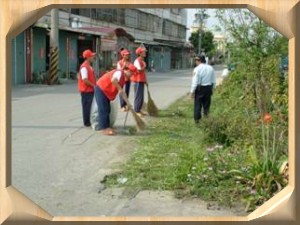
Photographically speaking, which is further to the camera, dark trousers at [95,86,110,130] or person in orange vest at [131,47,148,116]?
person in orange vest at [131,47,148,116]

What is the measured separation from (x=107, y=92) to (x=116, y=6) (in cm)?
569

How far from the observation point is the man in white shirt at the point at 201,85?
9219mm

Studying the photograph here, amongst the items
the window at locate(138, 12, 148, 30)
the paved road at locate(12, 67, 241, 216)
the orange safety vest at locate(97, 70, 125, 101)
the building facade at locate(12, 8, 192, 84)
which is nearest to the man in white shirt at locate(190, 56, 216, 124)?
the window at locate(138, 12, 148, 30)

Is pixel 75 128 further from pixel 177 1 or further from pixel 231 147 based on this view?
pixel 177 1

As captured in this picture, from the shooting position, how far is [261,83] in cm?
795

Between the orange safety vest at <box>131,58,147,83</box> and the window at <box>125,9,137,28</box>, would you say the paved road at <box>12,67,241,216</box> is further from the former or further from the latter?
the window at <box>125,9,137,28</box>

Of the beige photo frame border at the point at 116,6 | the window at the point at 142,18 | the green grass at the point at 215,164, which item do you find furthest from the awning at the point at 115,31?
the beige photo frame border at the point at 116,6

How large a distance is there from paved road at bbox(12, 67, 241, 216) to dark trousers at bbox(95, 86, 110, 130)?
214mm

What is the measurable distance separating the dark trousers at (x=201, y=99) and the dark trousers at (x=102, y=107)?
1.71 metres

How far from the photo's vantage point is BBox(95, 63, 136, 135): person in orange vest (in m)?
8.08

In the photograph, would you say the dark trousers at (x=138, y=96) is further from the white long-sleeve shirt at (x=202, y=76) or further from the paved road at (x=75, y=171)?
the white long-sleeve shirt at (x=202, y=76)

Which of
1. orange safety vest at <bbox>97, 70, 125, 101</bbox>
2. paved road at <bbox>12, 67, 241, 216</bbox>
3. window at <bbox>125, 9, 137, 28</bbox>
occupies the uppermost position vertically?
window at <bbox>125, 9, 137, 28</bbox>

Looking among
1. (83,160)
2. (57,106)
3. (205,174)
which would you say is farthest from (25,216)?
(57,106)

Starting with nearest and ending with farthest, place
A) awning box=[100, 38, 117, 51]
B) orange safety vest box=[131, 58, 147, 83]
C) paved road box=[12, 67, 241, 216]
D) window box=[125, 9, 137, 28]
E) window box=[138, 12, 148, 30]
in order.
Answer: window box=[125, 9, 137, 28]
paved road box=[12, 67, 241, 216]
window box=[138, 12, 148, 30]
orange safety vest box=[131, 58, 147, 83]
awning box=[100, 38, 117, 51]
